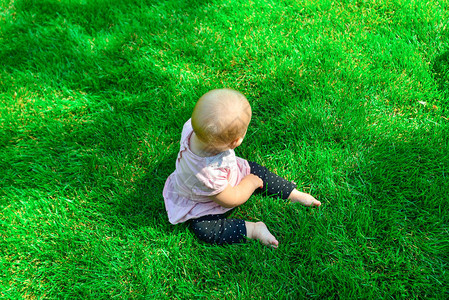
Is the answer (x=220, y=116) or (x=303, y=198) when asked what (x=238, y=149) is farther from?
(x=220, y=116)

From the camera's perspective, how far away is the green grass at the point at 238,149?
1.87m

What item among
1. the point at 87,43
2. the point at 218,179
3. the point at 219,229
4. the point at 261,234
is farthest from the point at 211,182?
the point at 87,43

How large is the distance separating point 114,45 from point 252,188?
2061 mm

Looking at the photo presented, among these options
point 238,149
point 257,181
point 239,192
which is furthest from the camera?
point 238,149

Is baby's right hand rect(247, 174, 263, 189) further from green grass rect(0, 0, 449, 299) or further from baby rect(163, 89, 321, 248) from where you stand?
green grass rect(0, 0, 449, 299)

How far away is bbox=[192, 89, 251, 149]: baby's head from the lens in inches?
60.6

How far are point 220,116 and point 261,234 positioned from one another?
2.75ft

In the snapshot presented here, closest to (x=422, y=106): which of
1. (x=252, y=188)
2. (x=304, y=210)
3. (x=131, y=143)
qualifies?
(x=304, y=210)

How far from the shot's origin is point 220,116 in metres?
1.54

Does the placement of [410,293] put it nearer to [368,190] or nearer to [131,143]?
[368,190]

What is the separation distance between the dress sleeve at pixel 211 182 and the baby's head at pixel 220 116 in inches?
8.7

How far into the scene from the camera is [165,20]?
10.5ft

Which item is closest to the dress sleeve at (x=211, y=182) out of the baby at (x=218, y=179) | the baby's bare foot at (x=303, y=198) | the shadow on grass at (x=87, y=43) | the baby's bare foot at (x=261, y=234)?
the baby at (x=218, y=179)

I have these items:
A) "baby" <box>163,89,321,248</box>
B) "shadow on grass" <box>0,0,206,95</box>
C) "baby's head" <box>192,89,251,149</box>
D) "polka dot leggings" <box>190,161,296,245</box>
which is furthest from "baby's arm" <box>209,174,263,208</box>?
"shadow on grass" <box>0,0,206,95</box>
